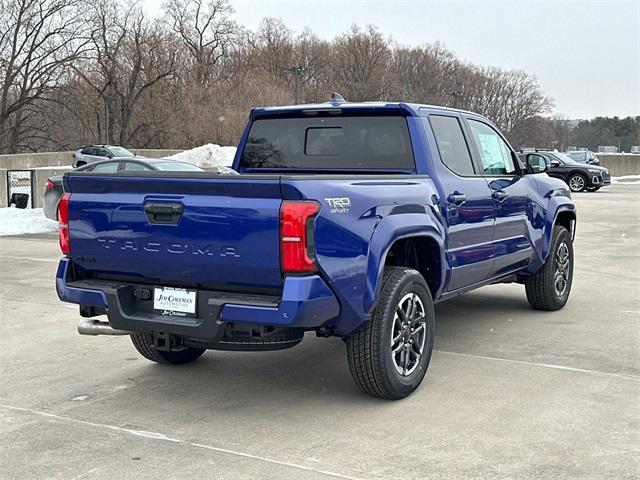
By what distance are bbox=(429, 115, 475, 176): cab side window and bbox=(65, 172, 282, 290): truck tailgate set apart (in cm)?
215

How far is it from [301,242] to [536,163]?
13.4ft

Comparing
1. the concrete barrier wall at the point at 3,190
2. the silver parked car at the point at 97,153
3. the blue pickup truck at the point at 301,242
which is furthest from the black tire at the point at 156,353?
the silver parked car at the point at 97,153

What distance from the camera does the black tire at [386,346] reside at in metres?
4.95

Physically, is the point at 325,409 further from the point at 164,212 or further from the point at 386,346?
the point at 164,212

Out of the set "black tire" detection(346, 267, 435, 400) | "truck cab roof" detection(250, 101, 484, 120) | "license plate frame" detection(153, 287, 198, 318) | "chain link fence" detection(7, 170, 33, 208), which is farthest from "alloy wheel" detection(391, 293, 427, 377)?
"chain link fence" detection(7, 170, 33, 208)

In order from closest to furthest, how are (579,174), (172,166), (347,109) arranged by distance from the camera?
1. (347,109)
2. (172,166)
3. (579,174)

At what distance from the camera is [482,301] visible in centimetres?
878

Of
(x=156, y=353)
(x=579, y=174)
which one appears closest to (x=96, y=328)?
(x=156, y=353)

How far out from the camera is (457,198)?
19.6 ft

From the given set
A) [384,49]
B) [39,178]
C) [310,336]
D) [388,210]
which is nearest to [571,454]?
[388,210]

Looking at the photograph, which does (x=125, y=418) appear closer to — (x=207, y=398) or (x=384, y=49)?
(x=207, y=398)

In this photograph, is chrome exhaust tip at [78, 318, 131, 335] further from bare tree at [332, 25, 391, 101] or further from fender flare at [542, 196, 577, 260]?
bare tree at [332, 25, 391, 101]

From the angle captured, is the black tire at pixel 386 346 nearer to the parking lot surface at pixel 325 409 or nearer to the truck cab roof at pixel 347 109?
the parking lot surface at pixel 325 409

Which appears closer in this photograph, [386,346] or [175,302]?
[175,302]
